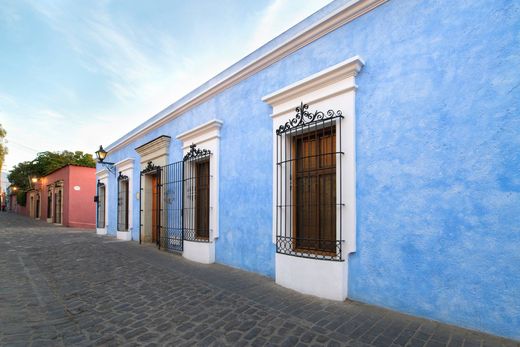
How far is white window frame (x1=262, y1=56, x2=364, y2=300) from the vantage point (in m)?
3.46

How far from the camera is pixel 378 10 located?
11.2 ft

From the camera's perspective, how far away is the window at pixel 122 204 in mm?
10508

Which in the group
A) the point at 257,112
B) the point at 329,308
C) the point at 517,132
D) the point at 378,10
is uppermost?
the point at 378,10

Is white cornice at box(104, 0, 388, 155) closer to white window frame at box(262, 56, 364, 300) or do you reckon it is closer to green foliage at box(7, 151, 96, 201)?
white window frame at box(262, 56, 364, 300)

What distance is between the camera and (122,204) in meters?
10.8

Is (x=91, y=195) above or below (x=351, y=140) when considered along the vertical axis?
below

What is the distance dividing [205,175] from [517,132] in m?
5.37

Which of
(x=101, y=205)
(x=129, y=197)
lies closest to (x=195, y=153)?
(x=129, y=197)

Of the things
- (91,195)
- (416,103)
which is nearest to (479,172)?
(416,103)

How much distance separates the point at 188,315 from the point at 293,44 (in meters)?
4.01

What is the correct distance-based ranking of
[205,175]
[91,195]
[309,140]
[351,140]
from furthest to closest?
[91,195]
[205,175]
[309,140]
[351,140]

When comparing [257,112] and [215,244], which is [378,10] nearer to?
[257,112]

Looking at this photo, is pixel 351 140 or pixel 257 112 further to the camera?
pixel 257 112

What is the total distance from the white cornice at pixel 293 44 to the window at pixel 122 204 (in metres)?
5.08
